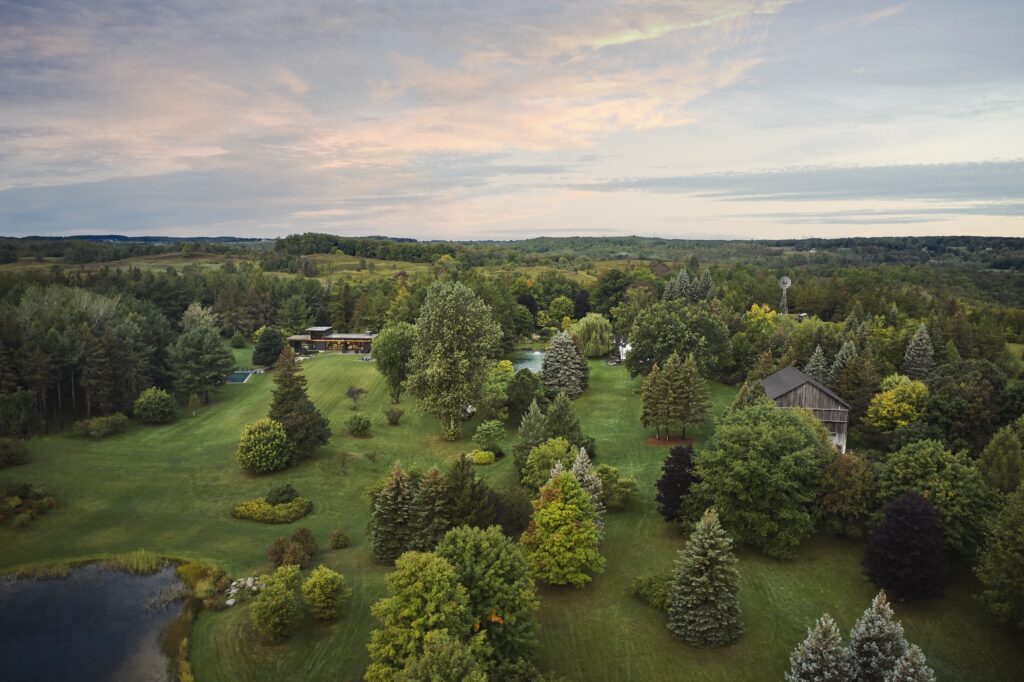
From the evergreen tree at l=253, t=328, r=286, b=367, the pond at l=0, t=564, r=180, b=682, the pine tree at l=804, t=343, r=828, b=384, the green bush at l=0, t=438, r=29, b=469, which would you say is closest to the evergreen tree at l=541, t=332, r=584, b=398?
the pine tree at l=804, t=343, r=828, b=384

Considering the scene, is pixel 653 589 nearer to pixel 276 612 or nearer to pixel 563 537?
pixel 563 537

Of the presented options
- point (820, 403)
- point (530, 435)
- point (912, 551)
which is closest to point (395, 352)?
point (530, 435)

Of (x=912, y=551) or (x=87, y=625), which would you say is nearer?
(x=912, y=551)

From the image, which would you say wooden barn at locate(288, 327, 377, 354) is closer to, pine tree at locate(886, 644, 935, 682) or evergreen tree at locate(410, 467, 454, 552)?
evergreen tree at locate(410, 467, 454, 552)

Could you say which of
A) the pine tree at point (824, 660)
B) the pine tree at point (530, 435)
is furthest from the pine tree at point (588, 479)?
the pine tree at point (824, 660)

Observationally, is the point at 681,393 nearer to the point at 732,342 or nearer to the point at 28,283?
the point at 732,342

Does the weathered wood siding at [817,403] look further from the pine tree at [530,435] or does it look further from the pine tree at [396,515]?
the pine tree at [396,515]
